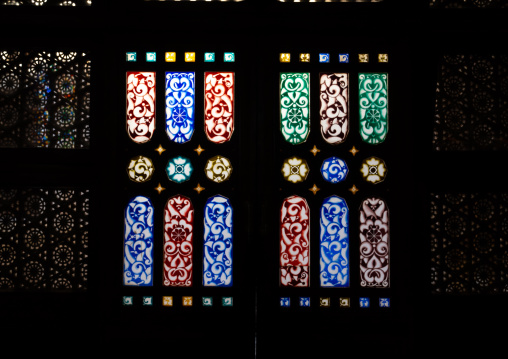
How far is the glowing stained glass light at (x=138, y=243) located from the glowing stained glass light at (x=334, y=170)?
49.3 inches

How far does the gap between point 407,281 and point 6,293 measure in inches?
109

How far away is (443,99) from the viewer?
9.75 feet

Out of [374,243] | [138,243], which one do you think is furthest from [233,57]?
[374,243]

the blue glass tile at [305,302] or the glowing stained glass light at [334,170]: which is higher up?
the glowing stained glass light at [334,170]

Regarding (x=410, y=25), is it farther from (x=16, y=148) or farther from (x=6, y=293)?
(x=6, y=293)

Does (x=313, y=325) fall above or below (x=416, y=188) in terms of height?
below

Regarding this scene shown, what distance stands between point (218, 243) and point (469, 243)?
1751 millimetres

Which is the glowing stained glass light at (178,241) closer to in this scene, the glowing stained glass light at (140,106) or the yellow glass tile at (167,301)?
the yellow glass tile at (167,301)

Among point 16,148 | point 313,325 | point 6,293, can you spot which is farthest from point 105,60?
point 313,325

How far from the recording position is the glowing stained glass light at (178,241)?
2.95 metres

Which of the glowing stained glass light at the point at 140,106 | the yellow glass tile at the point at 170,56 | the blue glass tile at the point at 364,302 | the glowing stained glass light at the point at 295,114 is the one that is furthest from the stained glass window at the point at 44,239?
the blue glass tile at the point at 364,302

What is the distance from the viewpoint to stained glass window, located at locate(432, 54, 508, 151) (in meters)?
2.96

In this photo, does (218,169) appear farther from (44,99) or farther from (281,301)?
(44,99)

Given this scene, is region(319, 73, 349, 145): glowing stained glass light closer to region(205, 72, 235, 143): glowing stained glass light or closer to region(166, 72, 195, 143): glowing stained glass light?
region(205, 72, 235, 143): glowing stained glass light
